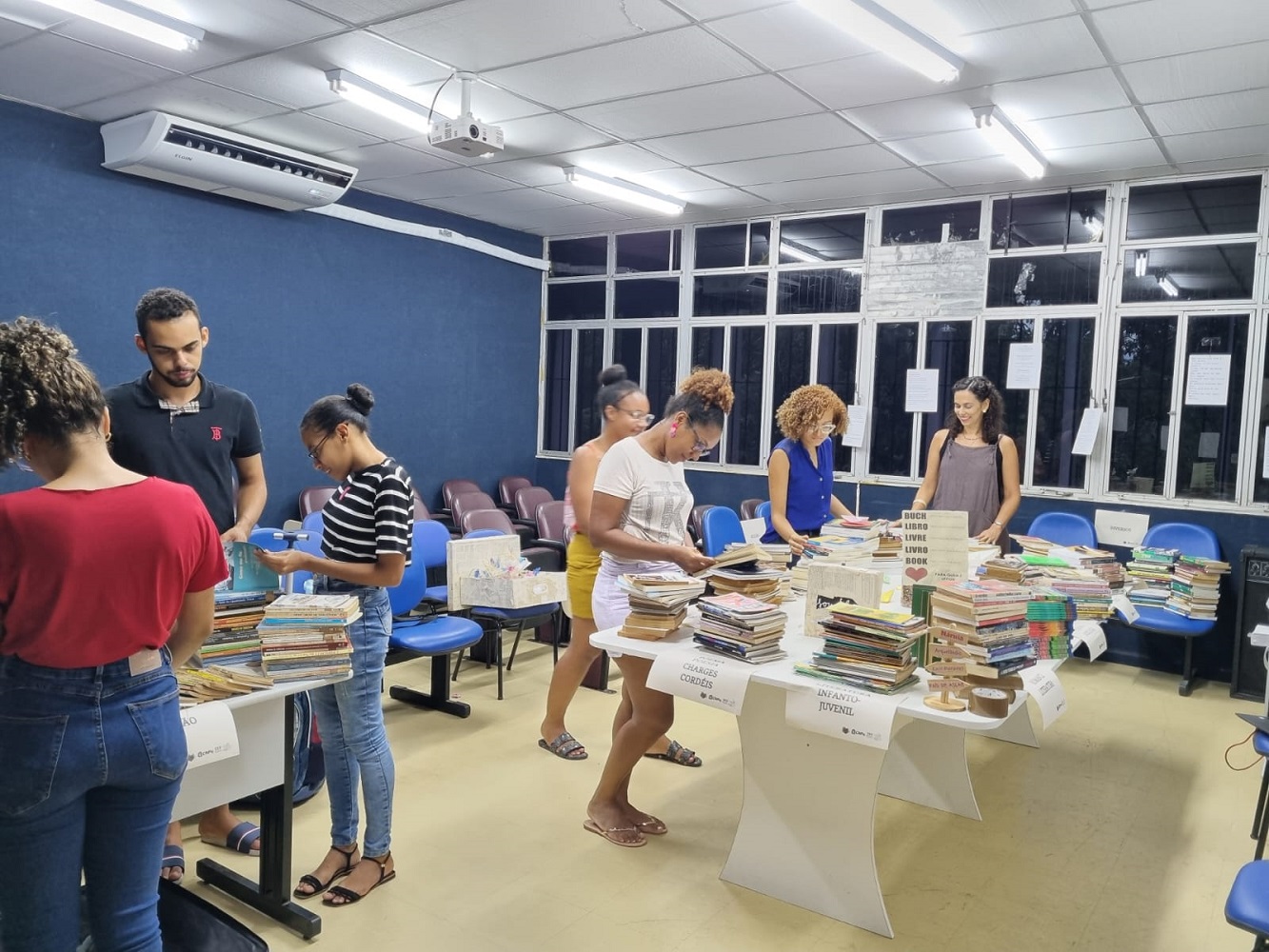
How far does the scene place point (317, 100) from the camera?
4875 mm

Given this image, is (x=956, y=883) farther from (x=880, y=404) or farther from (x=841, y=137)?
(x=880, y=404)

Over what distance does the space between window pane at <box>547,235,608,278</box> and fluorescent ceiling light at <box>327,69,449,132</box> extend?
3.26m

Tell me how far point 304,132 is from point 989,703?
5.13m

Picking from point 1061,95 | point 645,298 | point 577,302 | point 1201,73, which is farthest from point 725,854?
point 577,302

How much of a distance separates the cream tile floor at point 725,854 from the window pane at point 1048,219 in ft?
11.0

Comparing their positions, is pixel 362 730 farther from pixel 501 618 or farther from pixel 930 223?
pixel 930 223

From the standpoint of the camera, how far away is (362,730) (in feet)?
8.66

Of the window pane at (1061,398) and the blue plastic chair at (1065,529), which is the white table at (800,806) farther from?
the window pane at (1061,398)

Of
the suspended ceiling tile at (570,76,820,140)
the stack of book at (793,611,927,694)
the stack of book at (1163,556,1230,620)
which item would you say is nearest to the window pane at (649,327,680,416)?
the suspended ceiling tile at (570,76,820,140)

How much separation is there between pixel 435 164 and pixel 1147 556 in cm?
509

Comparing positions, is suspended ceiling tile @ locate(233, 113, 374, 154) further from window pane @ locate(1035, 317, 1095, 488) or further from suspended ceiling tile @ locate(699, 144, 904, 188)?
window pane @ locate(1035, 317, 1095, 488)

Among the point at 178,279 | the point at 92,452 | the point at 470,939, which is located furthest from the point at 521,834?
the point at 178,279

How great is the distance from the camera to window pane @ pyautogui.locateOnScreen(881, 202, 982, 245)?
645cm

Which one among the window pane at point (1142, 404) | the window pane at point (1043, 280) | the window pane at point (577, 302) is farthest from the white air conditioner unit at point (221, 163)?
the window pane at point (1142, 404)
